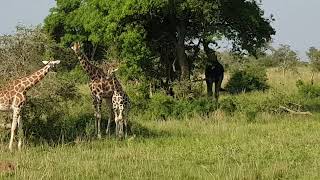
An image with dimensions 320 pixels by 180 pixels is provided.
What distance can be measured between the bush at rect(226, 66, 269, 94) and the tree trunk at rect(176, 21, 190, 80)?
6.66 m

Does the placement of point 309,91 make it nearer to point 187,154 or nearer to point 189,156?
point 187,154

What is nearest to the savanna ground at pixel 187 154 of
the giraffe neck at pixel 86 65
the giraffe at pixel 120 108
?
the giraffe at pixel 120 108

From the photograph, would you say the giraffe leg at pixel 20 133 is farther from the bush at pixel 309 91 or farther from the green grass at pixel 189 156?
the bush at pixel 309 91

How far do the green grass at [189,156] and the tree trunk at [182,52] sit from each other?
697 centimetres

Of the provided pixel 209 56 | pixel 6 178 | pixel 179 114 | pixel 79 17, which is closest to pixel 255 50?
pixel 209 56

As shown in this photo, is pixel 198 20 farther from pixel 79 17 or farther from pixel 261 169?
pixel 261 169

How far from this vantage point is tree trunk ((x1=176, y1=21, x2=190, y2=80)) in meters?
24.7

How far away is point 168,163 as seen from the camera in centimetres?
1231

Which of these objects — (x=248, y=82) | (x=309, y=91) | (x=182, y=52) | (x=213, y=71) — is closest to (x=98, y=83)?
(x=182, y=52)

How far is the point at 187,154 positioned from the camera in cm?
1334

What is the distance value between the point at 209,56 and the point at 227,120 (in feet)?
19.6

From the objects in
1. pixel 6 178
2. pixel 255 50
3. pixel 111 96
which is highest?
pixel 255 50

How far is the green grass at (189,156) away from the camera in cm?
1116

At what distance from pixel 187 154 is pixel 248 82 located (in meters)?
19.1
